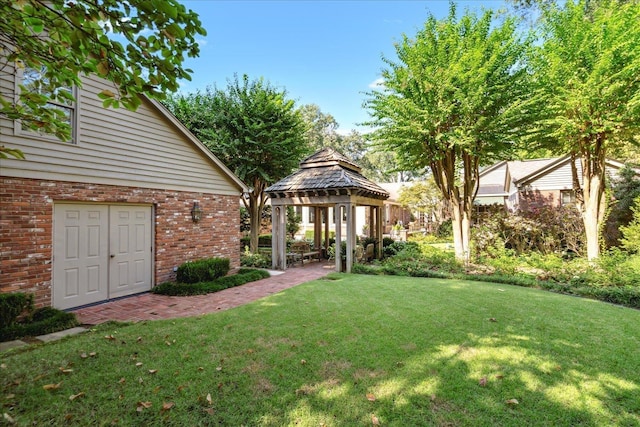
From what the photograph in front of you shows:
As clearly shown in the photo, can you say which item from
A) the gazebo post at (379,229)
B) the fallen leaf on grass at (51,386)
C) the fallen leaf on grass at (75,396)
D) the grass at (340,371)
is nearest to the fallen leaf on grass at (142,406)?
the grass at (340,371)

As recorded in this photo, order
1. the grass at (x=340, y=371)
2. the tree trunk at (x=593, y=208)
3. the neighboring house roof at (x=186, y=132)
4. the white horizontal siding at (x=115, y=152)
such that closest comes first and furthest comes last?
the grass at (x=340, y=371) → the white horizontal siding at (x=115, y=152) → the neighboring house roof at (x=186, y=132) → the tree trunk at (x=593, y=208)

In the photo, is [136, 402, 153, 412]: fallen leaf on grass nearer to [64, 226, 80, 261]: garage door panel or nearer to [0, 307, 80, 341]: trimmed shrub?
[0, 307, 80, 341]: trimmed shrub

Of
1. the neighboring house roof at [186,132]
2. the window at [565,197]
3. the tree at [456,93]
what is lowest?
the window at [565,197]

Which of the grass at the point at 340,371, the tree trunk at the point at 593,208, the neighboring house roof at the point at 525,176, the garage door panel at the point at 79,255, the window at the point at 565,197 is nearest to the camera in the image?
the grass at the point at 340,371

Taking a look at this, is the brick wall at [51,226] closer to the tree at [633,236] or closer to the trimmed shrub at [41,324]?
the trimmed shrub at [41,324]

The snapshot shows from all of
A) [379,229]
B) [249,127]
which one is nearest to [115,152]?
[249,127]

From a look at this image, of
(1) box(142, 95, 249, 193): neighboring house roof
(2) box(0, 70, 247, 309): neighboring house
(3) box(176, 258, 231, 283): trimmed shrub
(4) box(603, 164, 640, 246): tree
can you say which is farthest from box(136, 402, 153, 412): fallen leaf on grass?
(4) box(603, 164, 640, 246): tree

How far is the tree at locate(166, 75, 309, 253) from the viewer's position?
568 inches

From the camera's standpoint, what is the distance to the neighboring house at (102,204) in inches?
224

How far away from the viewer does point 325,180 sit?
1121cm

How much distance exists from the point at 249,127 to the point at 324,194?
563 centimetres

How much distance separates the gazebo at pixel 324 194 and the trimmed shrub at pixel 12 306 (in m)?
7.25

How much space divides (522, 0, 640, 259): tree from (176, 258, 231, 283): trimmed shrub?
35.5 feet

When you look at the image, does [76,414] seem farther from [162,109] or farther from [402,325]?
[162,109]
